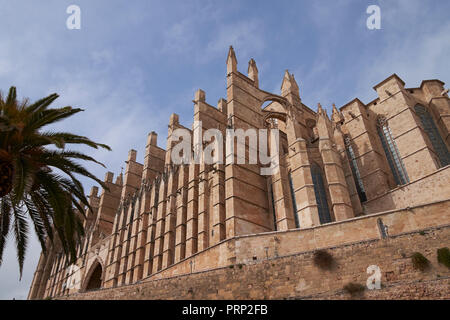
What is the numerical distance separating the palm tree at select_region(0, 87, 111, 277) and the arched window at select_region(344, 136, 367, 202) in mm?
14880

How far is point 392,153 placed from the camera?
20562 mm

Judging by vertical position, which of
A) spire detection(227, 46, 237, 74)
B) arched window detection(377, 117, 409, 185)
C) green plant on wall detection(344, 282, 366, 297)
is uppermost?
spire detection(227, 46, 237, 74)

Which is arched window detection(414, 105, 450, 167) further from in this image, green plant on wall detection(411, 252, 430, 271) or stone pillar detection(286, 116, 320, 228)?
green plant on wall detection(411, 252, 430, 271)

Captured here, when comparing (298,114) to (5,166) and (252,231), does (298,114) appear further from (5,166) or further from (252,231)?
(5,166)

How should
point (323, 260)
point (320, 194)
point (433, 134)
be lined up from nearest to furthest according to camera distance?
1. point (323, 260)
2. point (320, 194)
3. point (433, 134)

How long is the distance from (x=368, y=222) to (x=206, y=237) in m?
8.99

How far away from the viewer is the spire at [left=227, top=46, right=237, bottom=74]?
24.2 meters

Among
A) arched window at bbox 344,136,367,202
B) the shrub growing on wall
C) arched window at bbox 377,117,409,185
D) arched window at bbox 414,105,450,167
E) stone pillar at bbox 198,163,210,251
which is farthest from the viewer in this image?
arched window at bbox 344,136,367,202

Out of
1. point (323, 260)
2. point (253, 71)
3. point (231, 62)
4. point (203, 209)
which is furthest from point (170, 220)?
point (323, 260)

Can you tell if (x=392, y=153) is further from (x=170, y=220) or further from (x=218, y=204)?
(x=170, y=220)

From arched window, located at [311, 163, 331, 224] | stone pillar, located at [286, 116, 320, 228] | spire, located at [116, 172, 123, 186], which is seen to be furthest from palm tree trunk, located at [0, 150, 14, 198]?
spire, located at [116, 172, 123, 186]

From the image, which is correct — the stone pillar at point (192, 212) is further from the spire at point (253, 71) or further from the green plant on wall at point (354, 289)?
the green plant on wall at point (354, 289)

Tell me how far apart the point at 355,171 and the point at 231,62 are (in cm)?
1060
